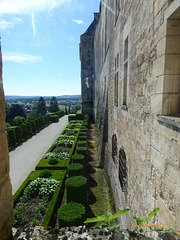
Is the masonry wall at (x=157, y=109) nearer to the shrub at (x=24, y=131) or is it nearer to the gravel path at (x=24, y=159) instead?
the gravel path at (x=24, y=159)

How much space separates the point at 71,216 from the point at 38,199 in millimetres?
2104

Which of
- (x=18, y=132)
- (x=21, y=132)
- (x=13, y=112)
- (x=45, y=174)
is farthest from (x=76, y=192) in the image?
(x=13, y=112)

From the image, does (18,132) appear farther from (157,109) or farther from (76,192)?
(157,109)

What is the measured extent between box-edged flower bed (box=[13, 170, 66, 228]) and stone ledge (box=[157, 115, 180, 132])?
15.4 feet

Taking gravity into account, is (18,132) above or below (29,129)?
above

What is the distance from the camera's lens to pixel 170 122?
1779mm

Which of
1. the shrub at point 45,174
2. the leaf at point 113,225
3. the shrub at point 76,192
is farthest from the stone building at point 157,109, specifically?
the shrub at point 45,174

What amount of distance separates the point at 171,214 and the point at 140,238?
82 cm

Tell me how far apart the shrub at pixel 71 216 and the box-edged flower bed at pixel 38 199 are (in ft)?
2.06

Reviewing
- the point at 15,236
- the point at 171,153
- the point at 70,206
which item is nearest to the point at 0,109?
the point at 15,236

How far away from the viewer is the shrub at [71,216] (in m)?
4.44

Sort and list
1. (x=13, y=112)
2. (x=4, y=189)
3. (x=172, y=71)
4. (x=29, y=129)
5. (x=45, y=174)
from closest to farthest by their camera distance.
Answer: (x=4, y=189)
(x=172, y=71)
(x=45, y=174)
(x=29, y=129)
(x=13, y=112)

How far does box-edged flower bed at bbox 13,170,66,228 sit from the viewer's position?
198 inches

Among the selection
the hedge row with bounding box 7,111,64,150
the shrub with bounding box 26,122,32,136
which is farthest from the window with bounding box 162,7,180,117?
the shrub with bounding box 26,122,32,136
